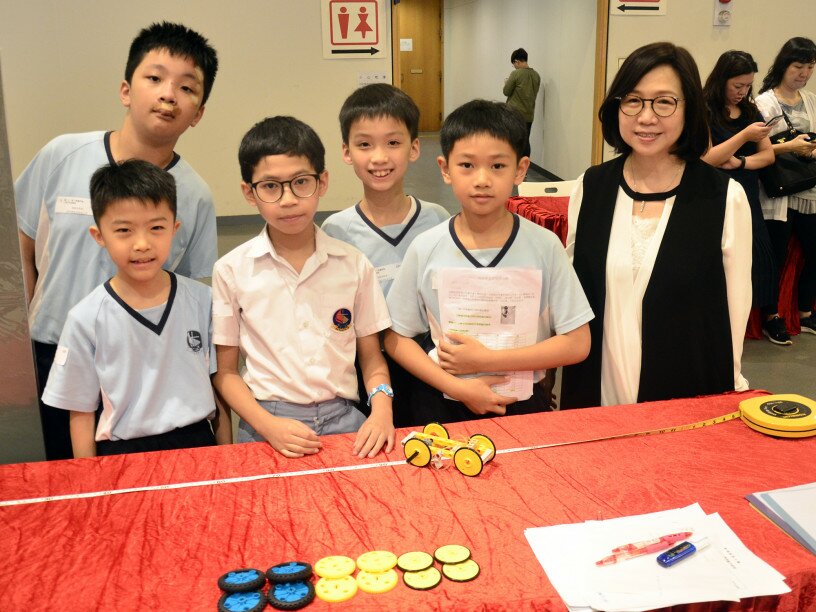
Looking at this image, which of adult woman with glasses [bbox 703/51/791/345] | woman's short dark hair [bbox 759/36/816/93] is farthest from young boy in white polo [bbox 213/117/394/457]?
woman's short dark hair [bbox 759/36/816/93]

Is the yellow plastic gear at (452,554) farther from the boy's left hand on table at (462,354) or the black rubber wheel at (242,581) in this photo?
the boy's left hand on table at (462,354)

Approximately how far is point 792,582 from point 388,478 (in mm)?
A: 735

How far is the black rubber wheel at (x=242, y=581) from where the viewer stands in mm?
1143

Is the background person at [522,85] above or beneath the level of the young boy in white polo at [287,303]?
above

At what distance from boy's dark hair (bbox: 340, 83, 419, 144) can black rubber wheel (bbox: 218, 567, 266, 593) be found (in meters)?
1.40

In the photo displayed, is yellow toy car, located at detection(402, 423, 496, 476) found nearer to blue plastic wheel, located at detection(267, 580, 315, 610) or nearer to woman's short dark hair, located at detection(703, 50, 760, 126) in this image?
blue plastic wheel, located at detection(267, 580, 315, 610)

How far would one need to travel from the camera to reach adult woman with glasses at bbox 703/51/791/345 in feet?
14.0

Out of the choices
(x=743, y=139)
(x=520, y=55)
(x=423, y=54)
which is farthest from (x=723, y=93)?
(x=423, y=54)

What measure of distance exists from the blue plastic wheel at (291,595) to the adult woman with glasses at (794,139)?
4364 mm

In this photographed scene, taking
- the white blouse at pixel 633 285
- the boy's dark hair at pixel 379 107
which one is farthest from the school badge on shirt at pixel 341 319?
the white blouse at pixel 633 285

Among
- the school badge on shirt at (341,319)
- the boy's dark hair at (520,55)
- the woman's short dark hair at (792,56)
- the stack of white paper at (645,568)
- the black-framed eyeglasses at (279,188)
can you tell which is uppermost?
the boy's dark hair at (520,55)

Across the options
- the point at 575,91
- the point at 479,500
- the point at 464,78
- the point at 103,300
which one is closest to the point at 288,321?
the point at 103,300

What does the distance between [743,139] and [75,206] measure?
145 inches

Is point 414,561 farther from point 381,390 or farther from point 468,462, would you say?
point 381,390
